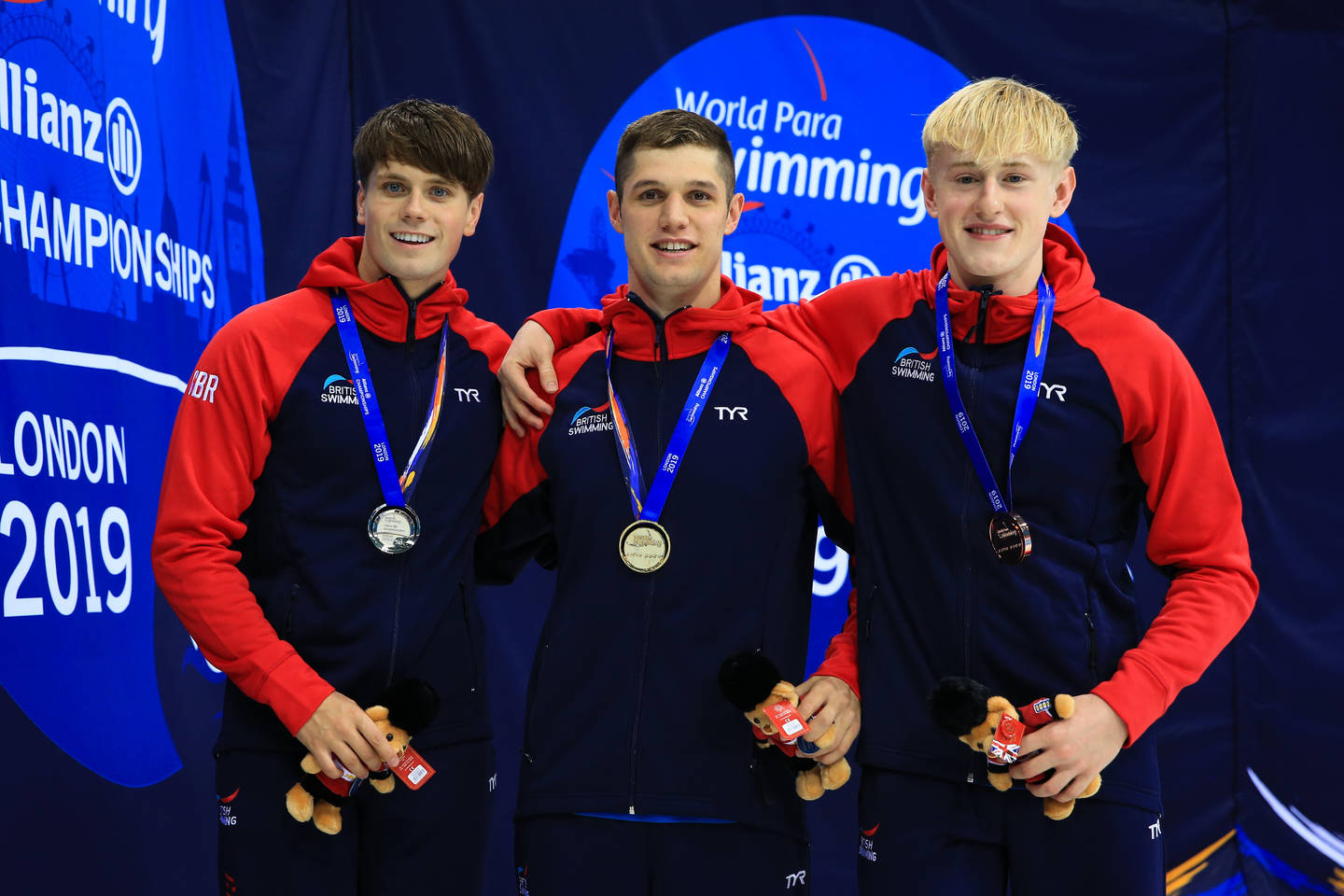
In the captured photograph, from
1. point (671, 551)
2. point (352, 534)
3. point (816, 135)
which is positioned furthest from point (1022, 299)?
point (816, 135)

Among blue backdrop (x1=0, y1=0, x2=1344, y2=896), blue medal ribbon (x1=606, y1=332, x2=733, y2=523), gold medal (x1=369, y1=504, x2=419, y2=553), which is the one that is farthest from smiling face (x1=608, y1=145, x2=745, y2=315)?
blue backdrop (x1=0, y1=0, x2=1344, y2=896)

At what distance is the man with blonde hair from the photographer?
1.92m

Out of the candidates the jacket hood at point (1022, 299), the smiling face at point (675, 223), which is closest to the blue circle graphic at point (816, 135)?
the smiling face at point (675, 223)

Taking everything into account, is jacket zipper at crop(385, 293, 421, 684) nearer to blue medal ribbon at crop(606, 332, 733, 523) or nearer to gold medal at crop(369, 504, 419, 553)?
gold medal at crop(369, 504, 419, 553)

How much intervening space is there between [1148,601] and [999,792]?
2.73 metres

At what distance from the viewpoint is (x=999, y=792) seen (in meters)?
1.92

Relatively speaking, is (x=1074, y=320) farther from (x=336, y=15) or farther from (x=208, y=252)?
(x=336, y=15)

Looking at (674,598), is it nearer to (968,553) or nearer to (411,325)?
(968,553)

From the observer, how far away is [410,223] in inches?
89.1

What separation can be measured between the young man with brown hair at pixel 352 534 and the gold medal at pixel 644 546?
37 centimetres

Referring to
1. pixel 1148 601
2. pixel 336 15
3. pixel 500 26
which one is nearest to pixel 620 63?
pixel 500 26

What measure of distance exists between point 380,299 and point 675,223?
0.57 meters

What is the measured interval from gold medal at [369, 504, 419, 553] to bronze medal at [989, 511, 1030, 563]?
38.5 inches

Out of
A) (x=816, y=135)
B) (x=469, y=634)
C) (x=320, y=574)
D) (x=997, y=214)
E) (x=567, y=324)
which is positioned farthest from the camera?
(x=816, y=135)
